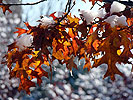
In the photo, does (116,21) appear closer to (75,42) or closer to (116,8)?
(116,8)

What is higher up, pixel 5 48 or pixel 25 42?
pixel 5 48

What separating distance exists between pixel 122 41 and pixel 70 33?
314 mm

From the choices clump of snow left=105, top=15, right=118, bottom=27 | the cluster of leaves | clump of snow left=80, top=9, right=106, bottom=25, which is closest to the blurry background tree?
the cluster of leaves

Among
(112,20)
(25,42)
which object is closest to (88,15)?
(112,20)

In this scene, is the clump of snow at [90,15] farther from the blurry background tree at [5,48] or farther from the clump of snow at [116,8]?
the blurry background tree at [5,48]

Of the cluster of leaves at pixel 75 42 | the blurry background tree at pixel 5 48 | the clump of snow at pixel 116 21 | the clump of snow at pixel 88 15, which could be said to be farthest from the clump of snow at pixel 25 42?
the blurry background tree at pixel 5 48

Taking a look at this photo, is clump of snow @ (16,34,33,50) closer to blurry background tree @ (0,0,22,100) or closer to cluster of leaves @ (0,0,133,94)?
cluster of leaves @ (0,0,133,94)

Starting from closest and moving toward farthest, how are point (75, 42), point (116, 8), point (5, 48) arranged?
point (116, 8)
point (75, 42)
point (5, 48)

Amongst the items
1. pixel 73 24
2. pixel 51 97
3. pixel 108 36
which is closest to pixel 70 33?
pixel 73 24

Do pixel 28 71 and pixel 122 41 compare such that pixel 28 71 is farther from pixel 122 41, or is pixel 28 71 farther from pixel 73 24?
pixel 122 41

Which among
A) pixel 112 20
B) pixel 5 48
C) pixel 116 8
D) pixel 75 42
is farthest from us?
pixel 5 48

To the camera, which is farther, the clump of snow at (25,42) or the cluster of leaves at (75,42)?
the clump of snow at (25,42)

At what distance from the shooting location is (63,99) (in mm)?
7387

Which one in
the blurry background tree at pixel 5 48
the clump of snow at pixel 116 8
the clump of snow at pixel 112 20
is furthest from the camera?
the blurry background tree at pixel 5 48
